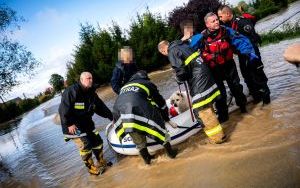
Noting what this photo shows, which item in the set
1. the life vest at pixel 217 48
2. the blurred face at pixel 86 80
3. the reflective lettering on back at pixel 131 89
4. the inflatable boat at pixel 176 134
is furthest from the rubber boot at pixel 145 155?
the life vest at pixel 217 48

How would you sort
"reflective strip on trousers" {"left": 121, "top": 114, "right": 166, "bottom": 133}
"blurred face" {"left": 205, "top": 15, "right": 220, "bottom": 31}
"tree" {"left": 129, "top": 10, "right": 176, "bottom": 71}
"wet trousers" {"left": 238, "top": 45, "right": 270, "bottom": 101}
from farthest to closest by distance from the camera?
"tree" {"left": 129, "top": 10, "right": 176, "bottom": 71} < "wet trousers" {"left": 238, "top": 45, "right": 270, "bottom": 101} < "blurred face" {"left": 205, "top": 15, "right": 220, "bottom": 31} < "reflective strip on trousers" {"left": 121, "top": 114, "right": 166, "bottom": 133}

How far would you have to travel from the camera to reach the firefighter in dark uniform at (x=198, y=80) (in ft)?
19.2

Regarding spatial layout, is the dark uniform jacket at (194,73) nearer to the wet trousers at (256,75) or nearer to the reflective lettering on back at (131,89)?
the reflective lettering on back at (131,89)

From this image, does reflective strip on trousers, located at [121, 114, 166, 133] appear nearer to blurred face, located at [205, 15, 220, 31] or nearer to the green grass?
blurred face, located at [205, 15, 220, 31]

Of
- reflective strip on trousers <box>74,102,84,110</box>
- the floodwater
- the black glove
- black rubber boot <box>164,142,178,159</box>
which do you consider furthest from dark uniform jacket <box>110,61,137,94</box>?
the floodwater

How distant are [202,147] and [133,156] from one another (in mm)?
1812

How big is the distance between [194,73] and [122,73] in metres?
1.66

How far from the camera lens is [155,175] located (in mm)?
5871

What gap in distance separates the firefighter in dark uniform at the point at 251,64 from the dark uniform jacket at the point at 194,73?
156 cm

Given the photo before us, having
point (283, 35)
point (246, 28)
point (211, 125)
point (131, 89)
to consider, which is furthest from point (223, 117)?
point (283, 35)

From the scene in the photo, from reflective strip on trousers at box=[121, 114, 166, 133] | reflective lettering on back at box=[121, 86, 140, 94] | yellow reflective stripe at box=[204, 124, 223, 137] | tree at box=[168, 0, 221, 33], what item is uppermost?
tree at box=[168, 0, 221, 33]

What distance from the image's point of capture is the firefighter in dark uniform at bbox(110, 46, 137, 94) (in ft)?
21.9

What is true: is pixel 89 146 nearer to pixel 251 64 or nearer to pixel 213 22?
pixel 213 22

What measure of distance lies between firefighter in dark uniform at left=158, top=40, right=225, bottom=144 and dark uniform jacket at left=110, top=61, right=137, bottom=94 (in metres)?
1.19
